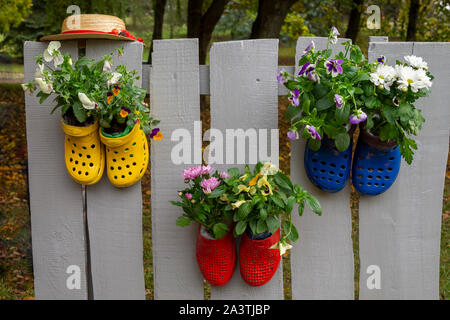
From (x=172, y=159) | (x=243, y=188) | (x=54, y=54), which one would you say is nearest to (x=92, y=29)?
(x=54, y=54)

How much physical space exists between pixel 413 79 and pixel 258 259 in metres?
0.84

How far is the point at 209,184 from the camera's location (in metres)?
1.62

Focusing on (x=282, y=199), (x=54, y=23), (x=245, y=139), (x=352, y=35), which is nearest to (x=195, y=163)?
(x=245, y=139)

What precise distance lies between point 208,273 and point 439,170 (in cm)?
101

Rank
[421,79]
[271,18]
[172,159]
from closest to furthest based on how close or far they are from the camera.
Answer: [421,79] < [172,159] < [271,18]

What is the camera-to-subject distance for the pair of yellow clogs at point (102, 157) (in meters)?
1.71

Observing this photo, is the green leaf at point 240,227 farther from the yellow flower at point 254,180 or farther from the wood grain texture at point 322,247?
the wood grain texture at point 322,247

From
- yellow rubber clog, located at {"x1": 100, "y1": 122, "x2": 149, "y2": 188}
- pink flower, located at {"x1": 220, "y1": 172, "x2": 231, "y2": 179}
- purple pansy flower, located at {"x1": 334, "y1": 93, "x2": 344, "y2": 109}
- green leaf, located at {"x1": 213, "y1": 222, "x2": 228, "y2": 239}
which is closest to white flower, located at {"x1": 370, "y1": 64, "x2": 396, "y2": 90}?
purple pansy flower, located at {"x1": 334, "y1": 93, "x2": 344, "y2": 109}

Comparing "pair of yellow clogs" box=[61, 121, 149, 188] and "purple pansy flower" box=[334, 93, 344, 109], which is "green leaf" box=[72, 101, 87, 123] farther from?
"purple pansy flower" box=[334, 93, 344, 109]

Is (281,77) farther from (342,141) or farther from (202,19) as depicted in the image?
(202,19)

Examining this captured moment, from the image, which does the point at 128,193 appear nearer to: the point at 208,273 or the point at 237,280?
the point at 208,273

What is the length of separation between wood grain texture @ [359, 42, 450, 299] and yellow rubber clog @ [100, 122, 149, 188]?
907 mm

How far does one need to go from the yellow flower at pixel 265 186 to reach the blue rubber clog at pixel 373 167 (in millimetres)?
393

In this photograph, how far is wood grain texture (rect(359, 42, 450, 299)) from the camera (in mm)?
1771
